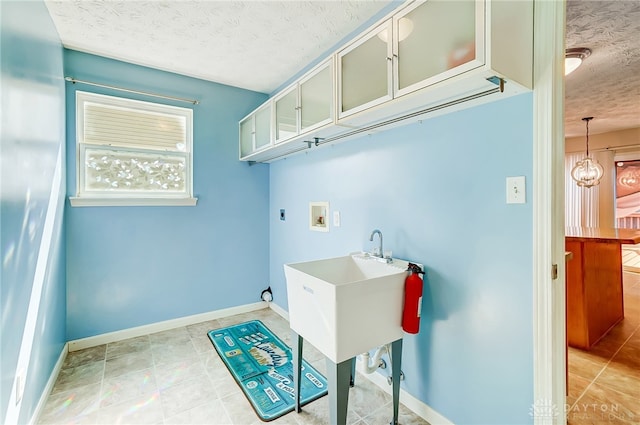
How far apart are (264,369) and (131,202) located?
194 cm

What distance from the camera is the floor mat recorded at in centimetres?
183

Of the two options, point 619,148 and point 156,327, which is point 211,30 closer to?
point 156,327

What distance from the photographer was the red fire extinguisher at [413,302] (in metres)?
1.55

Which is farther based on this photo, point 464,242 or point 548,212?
point 464,242

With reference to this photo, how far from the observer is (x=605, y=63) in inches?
99.6

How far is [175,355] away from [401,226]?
2.15 m

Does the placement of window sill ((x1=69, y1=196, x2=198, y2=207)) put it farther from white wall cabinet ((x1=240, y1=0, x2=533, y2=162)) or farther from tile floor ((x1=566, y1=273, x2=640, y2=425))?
tile floor ((x1=566, y1=273, x2=640, y2=425))

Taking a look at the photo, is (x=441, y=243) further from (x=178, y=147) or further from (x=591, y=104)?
(x=591, y=104)

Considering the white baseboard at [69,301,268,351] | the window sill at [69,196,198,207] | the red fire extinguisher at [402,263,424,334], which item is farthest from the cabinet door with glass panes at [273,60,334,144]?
the white baseboard at [69,301,268,351]

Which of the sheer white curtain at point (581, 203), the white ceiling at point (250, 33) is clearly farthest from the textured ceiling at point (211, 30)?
the sheer white curtain at point (581, 203)

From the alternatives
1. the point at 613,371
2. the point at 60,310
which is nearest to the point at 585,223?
the point at 613,371

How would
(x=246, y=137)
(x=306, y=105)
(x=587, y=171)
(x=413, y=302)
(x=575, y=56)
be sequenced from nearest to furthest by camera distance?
(x=413, y=302), (x=306, y=105), (x=575, y=56), (x=246, y=137), (x=587, y=171)

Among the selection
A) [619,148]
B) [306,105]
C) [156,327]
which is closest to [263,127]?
[306,105]

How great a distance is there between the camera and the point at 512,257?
130cm
